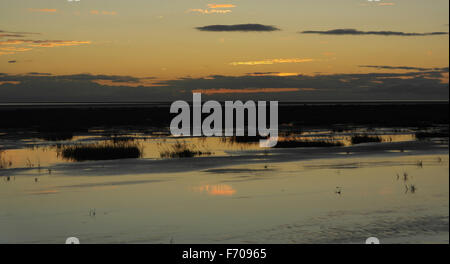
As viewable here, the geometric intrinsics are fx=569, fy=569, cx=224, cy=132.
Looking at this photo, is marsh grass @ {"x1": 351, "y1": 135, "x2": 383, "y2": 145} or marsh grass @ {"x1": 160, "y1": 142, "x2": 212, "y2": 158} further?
marsh grass @ {"x1": 351, "y1": 135, "x2": 383, "y2": 145}

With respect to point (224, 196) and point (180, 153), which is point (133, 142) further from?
point (224, 196)

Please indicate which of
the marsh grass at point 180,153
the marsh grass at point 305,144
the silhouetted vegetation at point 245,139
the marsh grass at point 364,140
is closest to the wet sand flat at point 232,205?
the marsh grass at point 180,153

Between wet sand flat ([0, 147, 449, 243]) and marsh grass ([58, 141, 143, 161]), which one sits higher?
marsh grass ([58, 141, 143, 161])

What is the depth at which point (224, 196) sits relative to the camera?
58.7ft

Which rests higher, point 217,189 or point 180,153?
point 180,153

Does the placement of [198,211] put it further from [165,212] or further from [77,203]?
[77,203]

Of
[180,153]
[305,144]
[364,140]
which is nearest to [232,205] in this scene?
[180,153]

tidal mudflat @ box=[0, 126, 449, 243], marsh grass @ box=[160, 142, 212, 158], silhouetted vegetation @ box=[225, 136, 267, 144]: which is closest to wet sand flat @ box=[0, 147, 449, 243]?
tidal mudflat @ box=[0, 126, 449, 243]

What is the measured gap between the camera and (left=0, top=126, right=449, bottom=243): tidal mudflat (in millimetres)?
13555

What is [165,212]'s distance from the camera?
1567 cm

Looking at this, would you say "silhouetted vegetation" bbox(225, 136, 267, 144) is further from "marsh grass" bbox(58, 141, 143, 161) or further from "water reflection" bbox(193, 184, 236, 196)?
"water reflection" bbox(193, 184, 236, 196)

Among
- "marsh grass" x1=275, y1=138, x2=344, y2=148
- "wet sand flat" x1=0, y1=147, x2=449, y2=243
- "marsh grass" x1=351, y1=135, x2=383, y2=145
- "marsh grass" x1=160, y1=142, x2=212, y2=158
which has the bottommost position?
"wet sand flat" x1=0, y1=147, x2=449, y2=243
